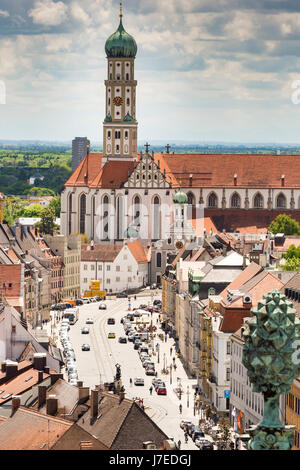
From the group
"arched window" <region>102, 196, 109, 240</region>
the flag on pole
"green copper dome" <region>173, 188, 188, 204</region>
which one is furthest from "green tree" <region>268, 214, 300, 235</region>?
the flag on pole

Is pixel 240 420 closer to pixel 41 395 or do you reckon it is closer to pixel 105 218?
pixel 41 395

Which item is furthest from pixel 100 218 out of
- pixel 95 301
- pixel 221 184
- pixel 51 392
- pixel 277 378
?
pixel 277 378

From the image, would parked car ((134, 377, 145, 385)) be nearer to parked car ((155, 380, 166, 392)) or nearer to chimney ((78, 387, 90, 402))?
parked car ((155, 380, 166, 392))

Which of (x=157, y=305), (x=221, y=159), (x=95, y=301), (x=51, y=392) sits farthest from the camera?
(x=221, y=159)

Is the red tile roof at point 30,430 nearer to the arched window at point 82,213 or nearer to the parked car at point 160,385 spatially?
the parked car at point 160,385

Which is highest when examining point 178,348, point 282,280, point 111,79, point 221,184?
point 111,79

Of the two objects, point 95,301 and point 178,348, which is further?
point 95,301

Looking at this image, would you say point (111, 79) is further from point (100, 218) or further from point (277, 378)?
point (277, 378)
